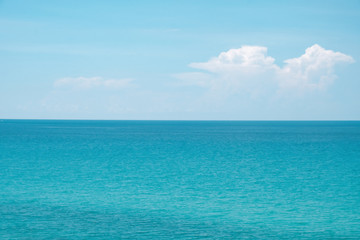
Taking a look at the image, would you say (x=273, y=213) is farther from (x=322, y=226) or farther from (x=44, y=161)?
(x=44, y=161)

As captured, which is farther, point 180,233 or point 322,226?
point 322,226

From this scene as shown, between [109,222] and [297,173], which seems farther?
[297,173]

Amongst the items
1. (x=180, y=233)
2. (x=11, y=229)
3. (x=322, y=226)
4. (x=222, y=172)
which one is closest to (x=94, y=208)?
(x=11, y=229)

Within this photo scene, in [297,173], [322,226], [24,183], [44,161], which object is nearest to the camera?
[322,226]

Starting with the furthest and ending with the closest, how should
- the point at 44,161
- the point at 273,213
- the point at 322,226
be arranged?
the point at 44,161 < the point at 273,213 < the point at 322,226

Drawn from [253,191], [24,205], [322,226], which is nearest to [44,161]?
[24,205]

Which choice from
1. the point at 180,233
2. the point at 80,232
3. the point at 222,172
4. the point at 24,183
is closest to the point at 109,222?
the point at 80,232

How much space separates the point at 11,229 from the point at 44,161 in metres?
29.8

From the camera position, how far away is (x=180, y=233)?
18875 mm

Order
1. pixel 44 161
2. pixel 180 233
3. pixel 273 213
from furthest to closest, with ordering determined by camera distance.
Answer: pixel 44 161, pixel 273 213, pixel 180 233

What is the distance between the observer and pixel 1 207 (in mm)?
23422

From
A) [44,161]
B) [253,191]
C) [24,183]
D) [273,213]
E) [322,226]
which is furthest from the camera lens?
[44,161]

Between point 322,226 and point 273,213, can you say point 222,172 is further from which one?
point 322,226

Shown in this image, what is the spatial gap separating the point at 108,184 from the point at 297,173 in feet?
60.3
